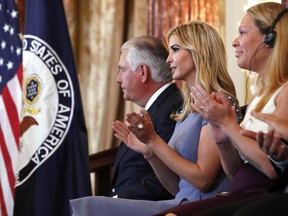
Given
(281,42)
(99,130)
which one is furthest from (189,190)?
(99,130)

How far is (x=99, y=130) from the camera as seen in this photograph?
554 centimetres

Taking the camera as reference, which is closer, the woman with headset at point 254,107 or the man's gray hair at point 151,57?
the woman with headset at point 254,107

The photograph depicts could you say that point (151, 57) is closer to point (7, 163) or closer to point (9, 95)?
Answer: point (9, 95)

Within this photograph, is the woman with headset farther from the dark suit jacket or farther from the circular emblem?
the circular emblem

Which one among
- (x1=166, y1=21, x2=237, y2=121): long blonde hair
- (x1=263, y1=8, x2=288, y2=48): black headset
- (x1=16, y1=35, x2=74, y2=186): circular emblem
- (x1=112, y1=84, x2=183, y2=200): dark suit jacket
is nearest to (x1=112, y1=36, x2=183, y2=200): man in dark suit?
(x1=112, y1=84, x2=183, y2=200): dark suit jacket

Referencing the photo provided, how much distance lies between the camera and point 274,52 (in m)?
2.99

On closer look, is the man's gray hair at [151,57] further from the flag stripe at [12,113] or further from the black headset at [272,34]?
the black headset at [272,34]

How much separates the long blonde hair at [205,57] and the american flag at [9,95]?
1.18m

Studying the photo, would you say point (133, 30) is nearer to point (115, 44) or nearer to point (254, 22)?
point (115, 44)

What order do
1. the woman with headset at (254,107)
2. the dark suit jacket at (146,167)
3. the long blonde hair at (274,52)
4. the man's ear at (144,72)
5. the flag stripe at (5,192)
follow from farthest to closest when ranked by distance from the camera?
1. the flag stripe at (5,192)
2. the man's ear at (144,72)
3. the dark suit jacket at (146,167)
4. the long blonde hair at (274,52)
5. the woman with headset at (254,107)

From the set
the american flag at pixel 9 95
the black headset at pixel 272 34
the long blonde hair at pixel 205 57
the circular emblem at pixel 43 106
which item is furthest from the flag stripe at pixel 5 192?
A: the black headset at pixel 272 34

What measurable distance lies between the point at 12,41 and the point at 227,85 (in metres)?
1.56

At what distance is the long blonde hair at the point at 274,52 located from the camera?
294 centimetres

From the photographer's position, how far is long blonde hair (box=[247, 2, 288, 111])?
294 cm
